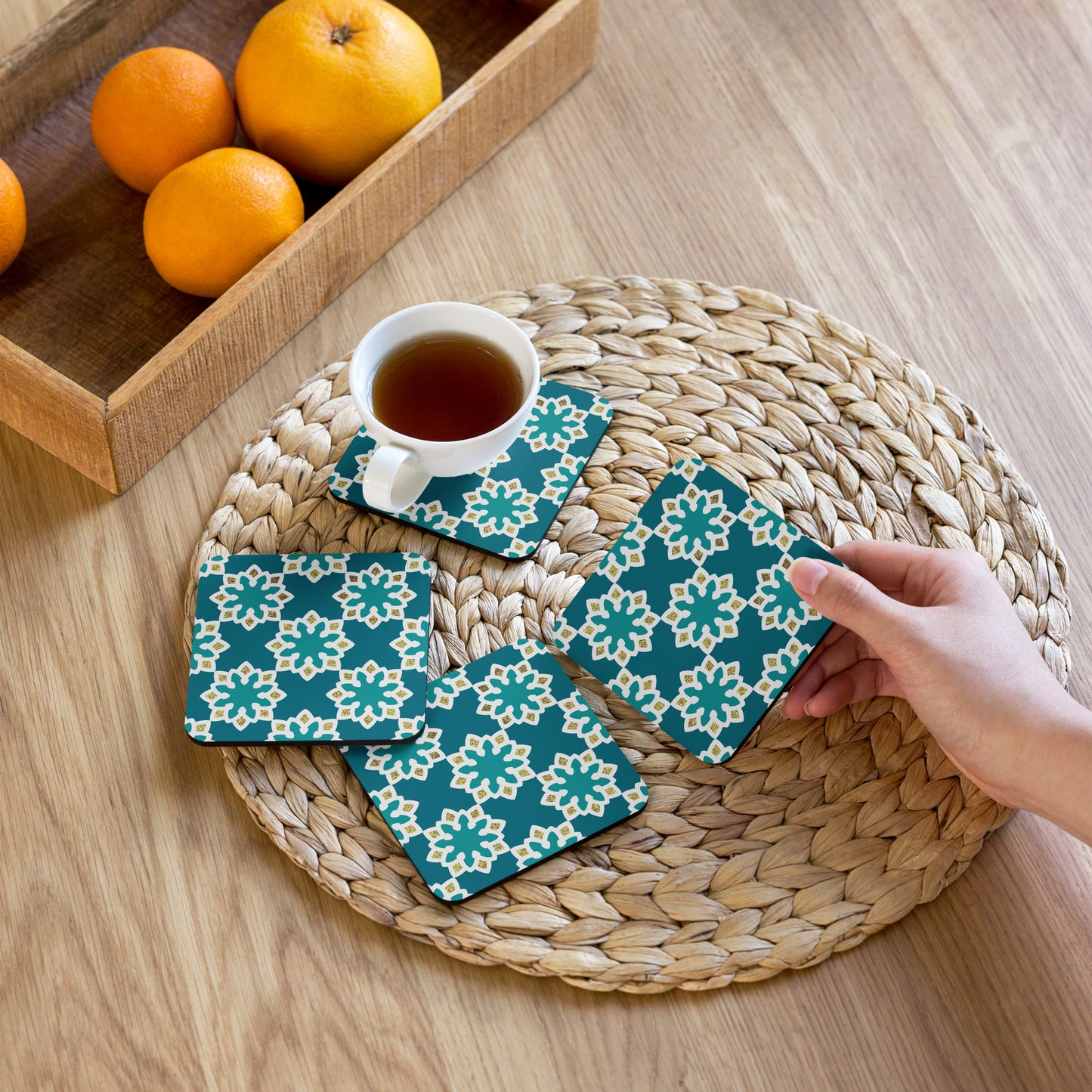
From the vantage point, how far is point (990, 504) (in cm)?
79

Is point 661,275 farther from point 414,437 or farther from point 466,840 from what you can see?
point 466,840

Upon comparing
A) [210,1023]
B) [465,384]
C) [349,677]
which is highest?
[465,384]

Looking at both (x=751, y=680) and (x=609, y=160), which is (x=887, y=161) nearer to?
(x=609, y=160)

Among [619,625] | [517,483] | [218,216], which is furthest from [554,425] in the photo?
[218,216]

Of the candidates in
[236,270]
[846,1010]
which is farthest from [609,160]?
[846,1010]

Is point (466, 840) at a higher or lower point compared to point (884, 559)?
lower

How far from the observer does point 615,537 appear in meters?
0.78

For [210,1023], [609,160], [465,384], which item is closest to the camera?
[210,1023]

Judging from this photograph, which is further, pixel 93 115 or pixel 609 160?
pixel 609 160

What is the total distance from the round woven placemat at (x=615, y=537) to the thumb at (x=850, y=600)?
0.08 metres

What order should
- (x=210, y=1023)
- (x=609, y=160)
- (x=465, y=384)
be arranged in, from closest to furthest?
(x=210, y=1023), (x=465, y=384), (x=609, y=160)

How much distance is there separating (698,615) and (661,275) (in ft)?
1.05

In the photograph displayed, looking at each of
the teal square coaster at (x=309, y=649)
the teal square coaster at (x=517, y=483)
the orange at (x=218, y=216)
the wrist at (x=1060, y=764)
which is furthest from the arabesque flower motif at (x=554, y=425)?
the wrist at (x=1060, y=764)

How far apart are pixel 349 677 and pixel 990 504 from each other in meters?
0.45
